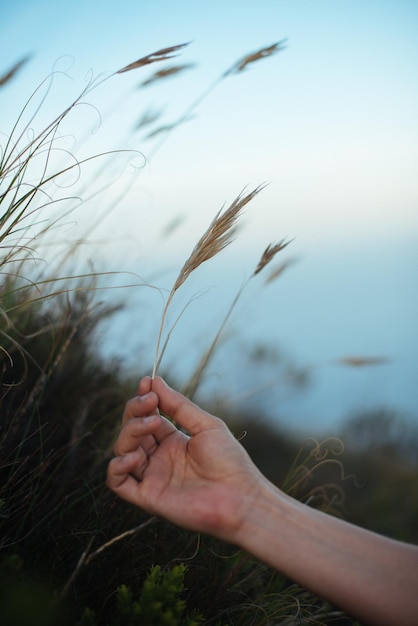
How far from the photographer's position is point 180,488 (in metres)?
1.32

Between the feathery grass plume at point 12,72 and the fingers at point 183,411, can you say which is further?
the feathery grass plume at point 12,72

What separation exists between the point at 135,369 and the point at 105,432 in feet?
2.58

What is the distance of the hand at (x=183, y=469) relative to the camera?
4.17ft

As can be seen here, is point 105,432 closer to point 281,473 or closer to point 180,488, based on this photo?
point 180,488

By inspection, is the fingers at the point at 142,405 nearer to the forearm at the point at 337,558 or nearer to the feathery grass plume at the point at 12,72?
the forearm at the point at 337,558

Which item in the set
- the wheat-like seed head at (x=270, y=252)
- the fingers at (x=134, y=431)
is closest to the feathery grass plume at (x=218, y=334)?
the wheat-like seed head at (x=270, y=252)

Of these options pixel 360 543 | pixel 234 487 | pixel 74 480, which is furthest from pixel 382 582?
pixel 74 480

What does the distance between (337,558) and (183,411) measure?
476 millimetres

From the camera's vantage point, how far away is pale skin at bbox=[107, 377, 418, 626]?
48.2 inches

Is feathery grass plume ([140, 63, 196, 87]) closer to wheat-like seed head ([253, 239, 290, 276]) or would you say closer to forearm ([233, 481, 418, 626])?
wheat-like seed head ([253, 239, 290, 276])

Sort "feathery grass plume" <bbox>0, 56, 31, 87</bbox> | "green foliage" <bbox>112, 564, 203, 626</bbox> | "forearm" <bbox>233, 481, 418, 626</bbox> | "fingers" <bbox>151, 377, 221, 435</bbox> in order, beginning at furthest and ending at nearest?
1. "feathery grass plume" <bbox>0, 56, 31, 87</bbox>
2. "fingers" <bbox>151, 377, 221, 435</bbox>
3. "forearm" <bbox>233, 481, 418, 626</bbox>
4. "green foliage" <bbox>112, 564, 203, 626</bbox>

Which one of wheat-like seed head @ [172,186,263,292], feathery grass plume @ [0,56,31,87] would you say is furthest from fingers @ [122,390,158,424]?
feathery grass plume @ [0,56,31,87]

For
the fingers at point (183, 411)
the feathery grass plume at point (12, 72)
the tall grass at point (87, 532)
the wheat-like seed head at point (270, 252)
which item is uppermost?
the feathery grass plume at point (12, 72)

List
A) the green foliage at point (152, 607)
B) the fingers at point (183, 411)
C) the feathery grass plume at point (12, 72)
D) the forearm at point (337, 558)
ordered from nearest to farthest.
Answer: the green foliage at point (152, 607)
the forearm at point (337, 558)
the fingers at point (183, 411)
the feathery grass plume at point (12, 72)
